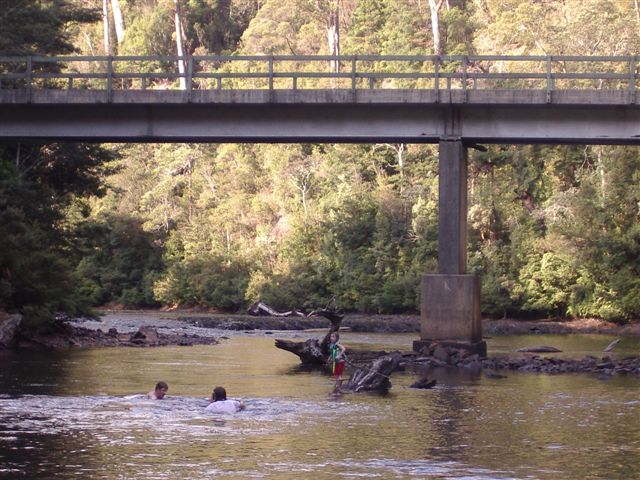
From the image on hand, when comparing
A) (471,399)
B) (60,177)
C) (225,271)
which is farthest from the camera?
(225,271)

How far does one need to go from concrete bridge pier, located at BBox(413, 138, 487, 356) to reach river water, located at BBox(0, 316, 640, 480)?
4364 mm

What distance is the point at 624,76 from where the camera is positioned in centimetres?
3762

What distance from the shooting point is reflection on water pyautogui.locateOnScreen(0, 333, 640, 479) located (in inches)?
711

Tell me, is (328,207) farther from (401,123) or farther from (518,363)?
(518,363)

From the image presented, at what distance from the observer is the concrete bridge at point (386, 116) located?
126 feet

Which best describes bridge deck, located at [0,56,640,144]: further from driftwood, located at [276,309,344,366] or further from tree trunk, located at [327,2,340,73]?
tree trunk, located at [327,2,340,73]

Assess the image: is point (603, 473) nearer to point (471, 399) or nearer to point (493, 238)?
point (471, 399)

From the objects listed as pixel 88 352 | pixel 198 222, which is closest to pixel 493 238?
pixel 198 222

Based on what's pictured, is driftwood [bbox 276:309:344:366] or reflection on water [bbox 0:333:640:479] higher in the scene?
driftwood [bbox 276:309:344:366]

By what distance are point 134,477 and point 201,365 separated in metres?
17.8

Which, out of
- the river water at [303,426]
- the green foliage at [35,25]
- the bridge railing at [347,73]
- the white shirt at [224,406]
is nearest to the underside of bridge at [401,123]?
the bridge railing at [347,73]

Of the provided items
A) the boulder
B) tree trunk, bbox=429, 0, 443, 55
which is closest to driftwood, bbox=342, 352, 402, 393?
the boulder

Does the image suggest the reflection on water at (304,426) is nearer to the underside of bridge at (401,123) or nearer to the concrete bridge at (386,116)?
the underside of bridge at (401,123)

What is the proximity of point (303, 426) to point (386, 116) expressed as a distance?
63.5ft
